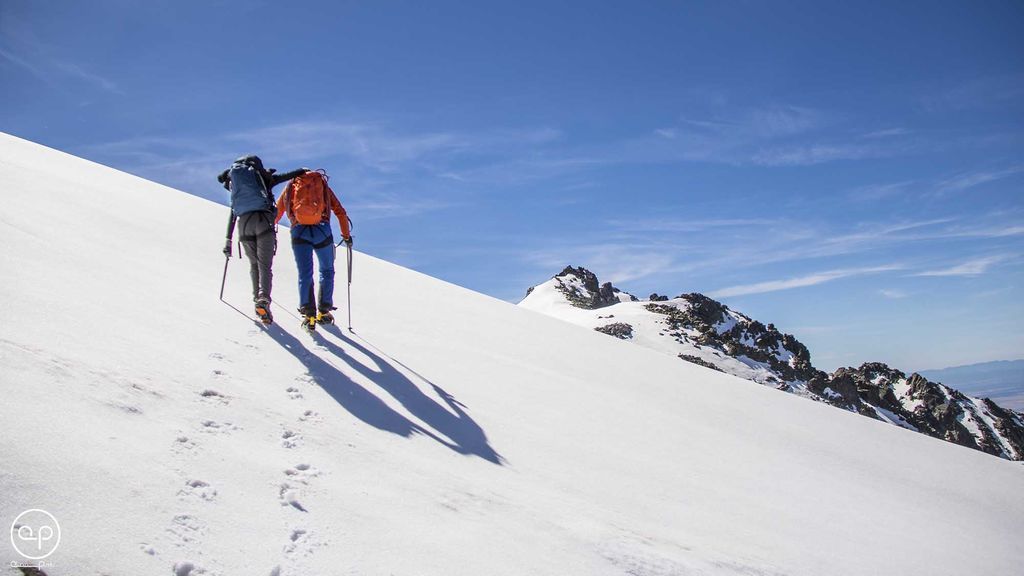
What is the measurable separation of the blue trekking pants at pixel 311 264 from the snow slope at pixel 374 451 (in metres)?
0.50

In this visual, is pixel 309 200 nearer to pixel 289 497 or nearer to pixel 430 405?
pixel 430 405

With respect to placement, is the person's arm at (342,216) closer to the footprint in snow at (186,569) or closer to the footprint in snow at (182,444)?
the footprint in snow at (182,444)

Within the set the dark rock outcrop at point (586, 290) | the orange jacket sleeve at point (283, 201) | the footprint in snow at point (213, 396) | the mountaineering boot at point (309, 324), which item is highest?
Result: the dark rock outcrop at point (586, 290)

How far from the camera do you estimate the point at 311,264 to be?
711 cm

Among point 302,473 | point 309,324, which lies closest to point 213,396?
point 302,473

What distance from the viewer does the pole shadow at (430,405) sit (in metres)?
4.62

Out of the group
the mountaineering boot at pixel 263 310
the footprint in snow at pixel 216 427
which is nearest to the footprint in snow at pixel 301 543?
the footprint in snow at pixel 216 427

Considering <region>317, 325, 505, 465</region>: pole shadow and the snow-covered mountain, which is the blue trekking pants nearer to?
<region>317, 325, 505, 465</region>: pole shadow

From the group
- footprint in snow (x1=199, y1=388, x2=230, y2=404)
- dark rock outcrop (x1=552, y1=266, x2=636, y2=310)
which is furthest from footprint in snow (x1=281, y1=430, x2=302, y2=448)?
dark rock outcrop (x1=552, y1=266, x2=636, y2=310)

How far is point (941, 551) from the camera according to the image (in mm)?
5633

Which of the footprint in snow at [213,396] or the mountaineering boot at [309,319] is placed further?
the mountaineering boot at [309,319]

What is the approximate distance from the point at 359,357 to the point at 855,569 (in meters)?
5.20

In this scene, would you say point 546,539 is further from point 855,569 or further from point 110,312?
point 110,312

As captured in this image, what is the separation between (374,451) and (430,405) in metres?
1.52
